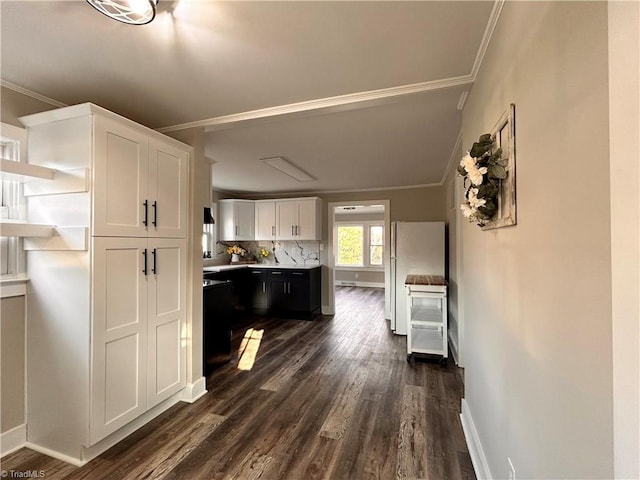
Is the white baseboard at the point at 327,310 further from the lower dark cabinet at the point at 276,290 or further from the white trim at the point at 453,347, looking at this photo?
the white trim at the point at 453,347

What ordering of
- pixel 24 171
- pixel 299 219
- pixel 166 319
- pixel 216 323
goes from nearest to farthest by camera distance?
pixel 24 171, pixel 166 319, pixel 216 323, pixel 299 219

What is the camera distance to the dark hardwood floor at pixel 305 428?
1.74 meters

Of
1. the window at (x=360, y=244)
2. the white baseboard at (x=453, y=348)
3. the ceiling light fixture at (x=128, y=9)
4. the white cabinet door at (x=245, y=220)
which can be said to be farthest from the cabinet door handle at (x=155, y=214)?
the window at (x=360, y=244)

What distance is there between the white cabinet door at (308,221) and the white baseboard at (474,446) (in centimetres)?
377

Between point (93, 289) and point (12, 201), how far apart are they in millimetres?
895

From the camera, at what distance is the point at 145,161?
2.07 metres

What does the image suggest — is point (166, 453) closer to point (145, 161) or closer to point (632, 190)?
point (145, 161)


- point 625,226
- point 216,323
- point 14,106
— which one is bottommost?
point 216,323

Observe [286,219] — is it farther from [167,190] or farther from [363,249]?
[363,249]

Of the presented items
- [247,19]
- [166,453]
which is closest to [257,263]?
[166,453]

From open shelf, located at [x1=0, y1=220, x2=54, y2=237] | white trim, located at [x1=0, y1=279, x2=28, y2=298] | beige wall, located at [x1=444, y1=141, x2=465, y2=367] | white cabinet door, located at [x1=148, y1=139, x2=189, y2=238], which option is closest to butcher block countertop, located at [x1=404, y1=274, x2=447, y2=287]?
beige wall, located at [x1=444, y1=141, x2=465, y2=367]

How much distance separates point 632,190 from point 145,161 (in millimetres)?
2433

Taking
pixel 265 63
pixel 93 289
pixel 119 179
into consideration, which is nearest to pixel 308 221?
pixel 119 179

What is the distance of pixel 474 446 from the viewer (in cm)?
180
